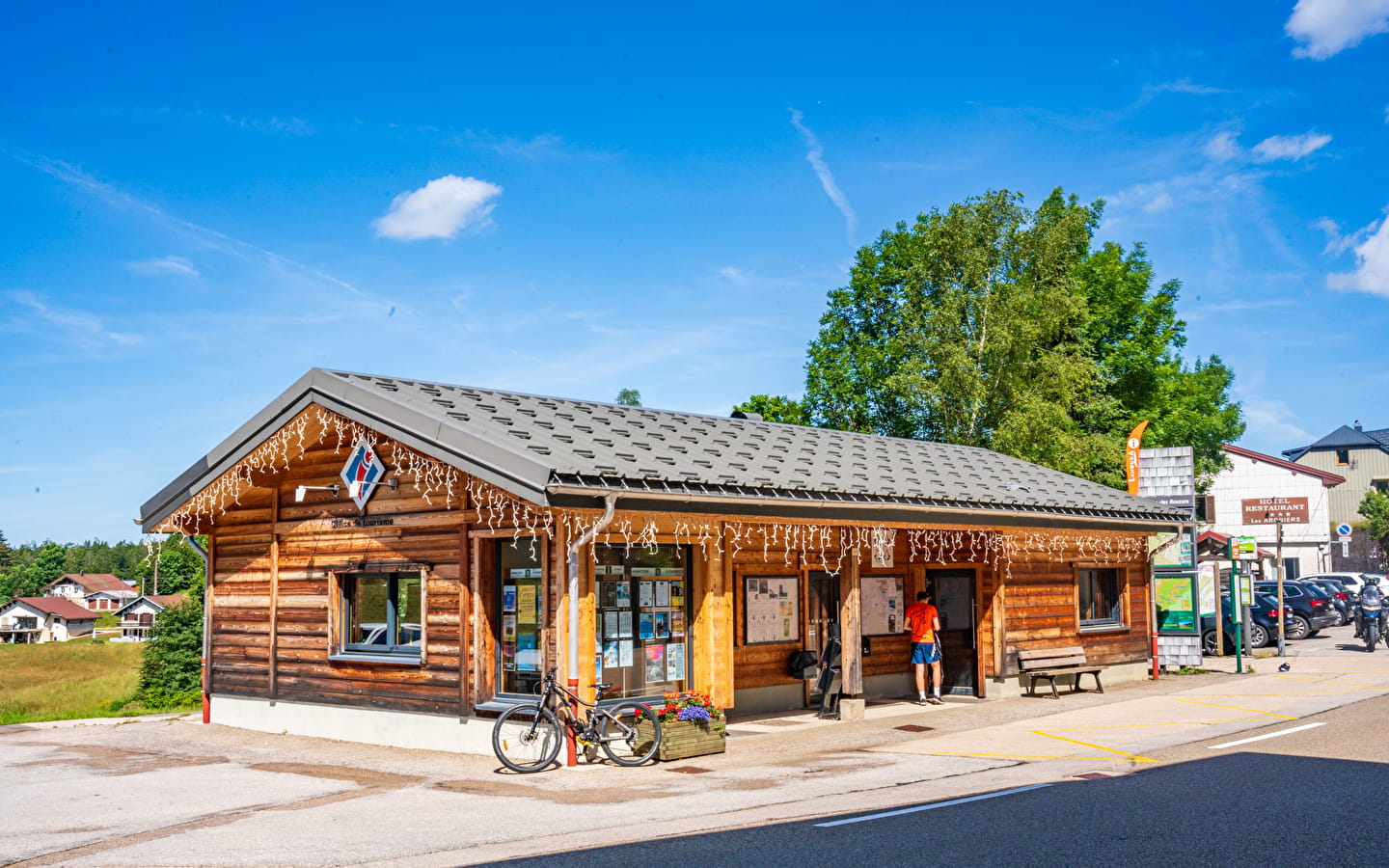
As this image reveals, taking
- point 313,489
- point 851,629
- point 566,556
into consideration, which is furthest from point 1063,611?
point 313,489

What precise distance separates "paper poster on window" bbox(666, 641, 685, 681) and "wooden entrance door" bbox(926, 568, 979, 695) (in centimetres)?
608

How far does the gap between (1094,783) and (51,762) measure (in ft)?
38.2

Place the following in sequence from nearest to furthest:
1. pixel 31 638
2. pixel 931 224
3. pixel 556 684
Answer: pixel 556 684 → pixel 931 224 → pixel 31 638

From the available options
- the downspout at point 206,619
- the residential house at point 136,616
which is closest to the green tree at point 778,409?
the downspout at point 206,619

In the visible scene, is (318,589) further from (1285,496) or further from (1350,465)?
(1350,465)

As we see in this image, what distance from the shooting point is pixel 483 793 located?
10562 millimetres

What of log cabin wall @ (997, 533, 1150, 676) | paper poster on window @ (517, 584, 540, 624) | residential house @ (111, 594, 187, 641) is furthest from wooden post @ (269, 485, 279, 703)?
residential house @ (111, 594, 187, 641)

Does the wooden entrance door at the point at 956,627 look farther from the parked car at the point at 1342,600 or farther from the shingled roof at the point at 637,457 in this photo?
the parked car at the point at 1342,600

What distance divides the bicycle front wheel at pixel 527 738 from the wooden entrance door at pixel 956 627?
28.5ft

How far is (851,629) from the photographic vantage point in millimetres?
15438

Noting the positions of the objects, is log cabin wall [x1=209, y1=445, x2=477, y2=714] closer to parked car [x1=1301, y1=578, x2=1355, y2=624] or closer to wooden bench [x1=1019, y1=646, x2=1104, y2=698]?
wooden bench [x1=1019, y1=646, x2=1104, y2=698]

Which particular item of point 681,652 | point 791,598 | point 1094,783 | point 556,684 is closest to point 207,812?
point 556,684

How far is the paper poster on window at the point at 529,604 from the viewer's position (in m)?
13.0

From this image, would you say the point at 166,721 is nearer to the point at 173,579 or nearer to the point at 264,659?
the point at 264,659
